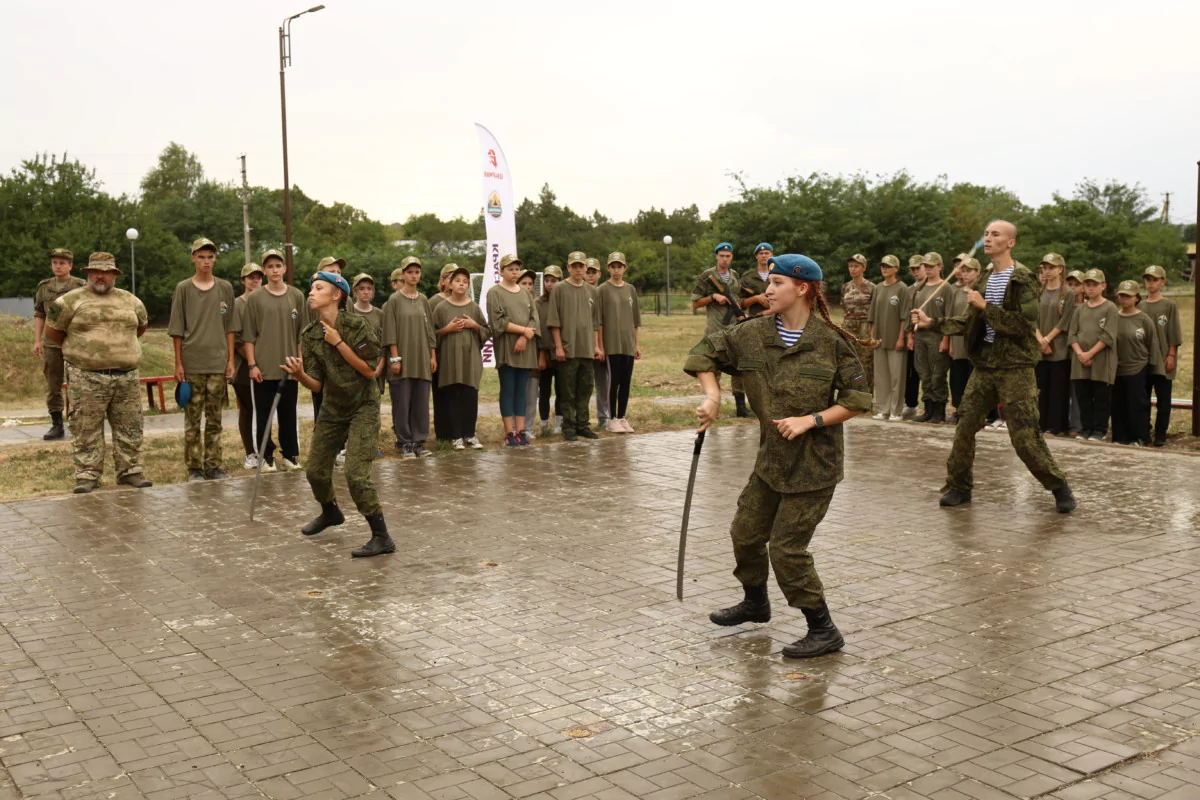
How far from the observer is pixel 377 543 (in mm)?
8680

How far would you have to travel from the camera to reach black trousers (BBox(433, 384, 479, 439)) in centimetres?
1392

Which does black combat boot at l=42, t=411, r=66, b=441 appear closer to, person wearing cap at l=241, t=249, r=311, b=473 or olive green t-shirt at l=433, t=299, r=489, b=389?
person wearing cap at l=241, t=249, r=311, b=473

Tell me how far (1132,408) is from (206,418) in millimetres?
10447

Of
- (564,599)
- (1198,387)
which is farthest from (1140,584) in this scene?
(1198,387)

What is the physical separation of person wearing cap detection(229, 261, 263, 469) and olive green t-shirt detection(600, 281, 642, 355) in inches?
170

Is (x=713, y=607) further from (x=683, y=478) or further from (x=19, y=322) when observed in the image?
(x=19, y=322)

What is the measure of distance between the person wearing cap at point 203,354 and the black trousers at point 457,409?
8.67 ft

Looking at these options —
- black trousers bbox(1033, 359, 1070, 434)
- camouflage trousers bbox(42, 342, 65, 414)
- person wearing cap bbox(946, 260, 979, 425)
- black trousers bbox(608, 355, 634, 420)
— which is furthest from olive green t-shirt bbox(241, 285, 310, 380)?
black trousers bbox(1033, 359, 1070, 434)

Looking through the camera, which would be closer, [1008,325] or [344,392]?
[344,392]

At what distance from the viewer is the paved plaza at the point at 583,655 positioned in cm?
485

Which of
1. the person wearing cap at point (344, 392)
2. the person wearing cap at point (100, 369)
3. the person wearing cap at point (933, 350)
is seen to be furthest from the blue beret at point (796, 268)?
the person wearing cap at point (933, 350)

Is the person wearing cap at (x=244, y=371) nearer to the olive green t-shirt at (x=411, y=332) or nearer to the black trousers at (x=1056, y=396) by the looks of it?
the olive green t-shirt at (x=411, y=332)

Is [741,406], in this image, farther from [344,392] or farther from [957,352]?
[344,392]

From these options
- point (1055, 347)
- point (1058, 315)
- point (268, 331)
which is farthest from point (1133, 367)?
point (268, 331)
